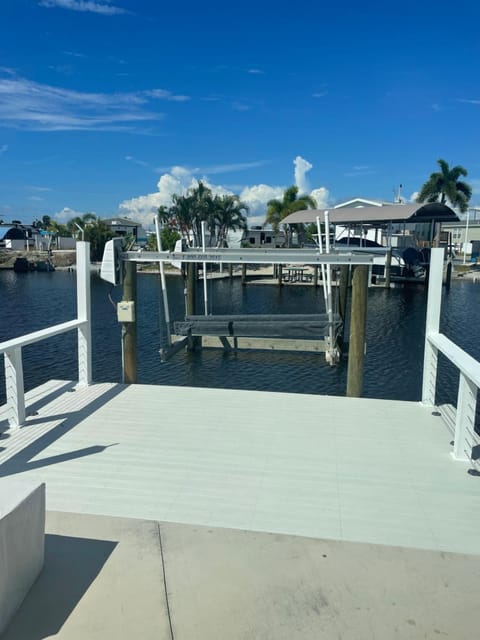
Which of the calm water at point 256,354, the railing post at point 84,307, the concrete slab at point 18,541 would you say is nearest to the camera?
the concrete slab at point 18,541

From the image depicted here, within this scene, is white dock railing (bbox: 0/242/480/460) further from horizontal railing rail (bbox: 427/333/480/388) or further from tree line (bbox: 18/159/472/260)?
tree line (bbox: 18/159/472/260)

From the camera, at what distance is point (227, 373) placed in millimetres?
15375

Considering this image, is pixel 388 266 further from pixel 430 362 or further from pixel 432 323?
pixel 430 362

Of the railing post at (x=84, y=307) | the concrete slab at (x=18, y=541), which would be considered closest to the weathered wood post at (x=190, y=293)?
the railing post at (x=84, y=307)

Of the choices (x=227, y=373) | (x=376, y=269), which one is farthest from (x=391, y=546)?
(x=376, y=269)

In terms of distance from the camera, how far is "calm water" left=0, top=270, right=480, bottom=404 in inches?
575

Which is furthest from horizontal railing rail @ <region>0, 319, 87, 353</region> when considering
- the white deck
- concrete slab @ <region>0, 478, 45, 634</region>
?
concrete slab @ <region>0, 478, 45, 634</region>

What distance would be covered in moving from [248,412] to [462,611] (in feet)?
12.3

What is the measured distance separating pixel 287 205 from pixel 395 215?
2134 cm

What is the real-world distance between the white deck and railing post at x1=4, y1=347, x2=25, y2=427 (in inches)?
6.4

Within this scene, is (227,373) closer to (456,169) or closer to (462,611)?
(462,611)

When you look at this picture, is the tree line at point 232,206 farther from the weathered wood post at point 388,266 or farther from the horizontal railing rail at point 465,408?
the horizontal railing rail at point 465,408

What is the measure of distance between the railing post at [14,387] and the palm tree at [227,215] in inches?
2092

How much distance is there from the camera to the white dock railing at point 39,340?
5.60 m
